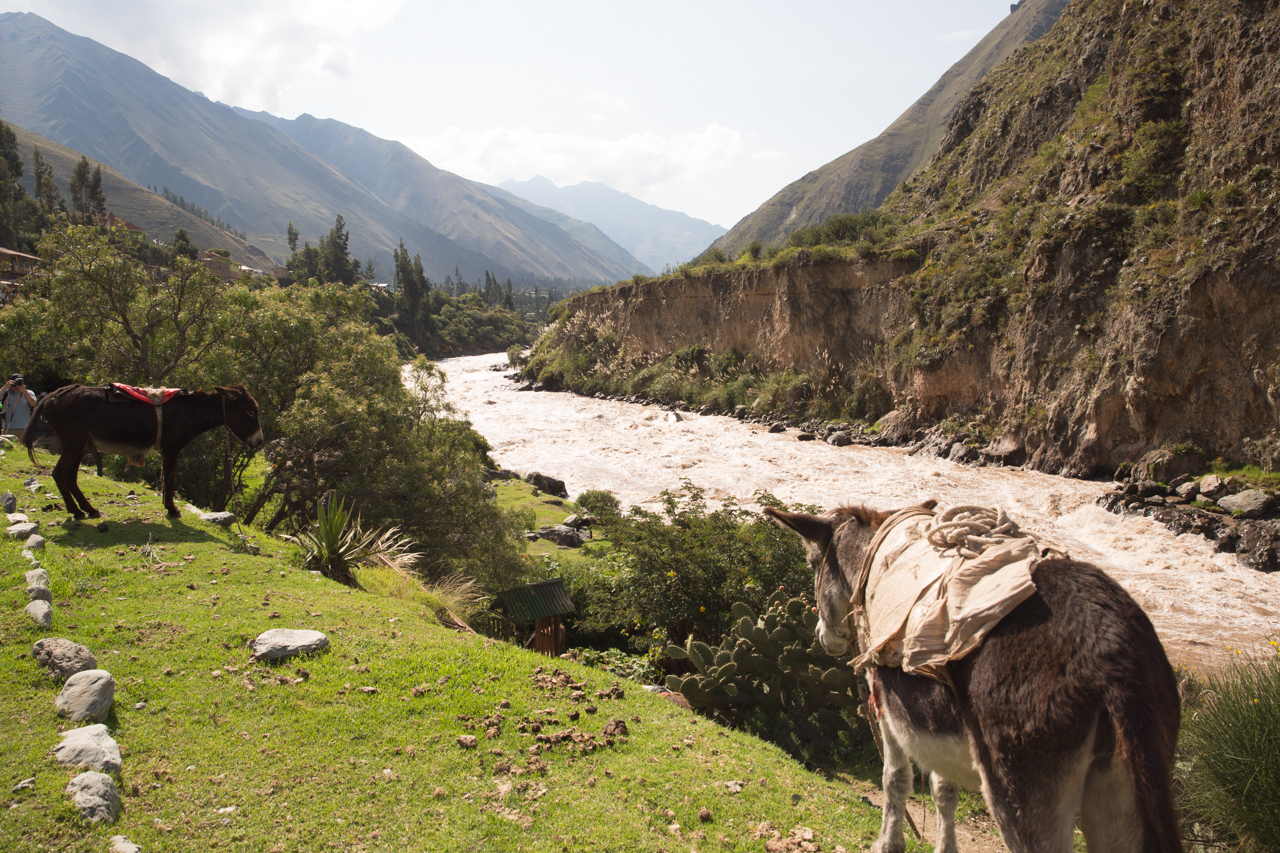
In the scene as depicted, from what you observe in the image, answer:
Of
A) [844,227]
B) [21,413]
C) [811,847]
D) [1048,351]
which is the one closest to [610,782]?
[811,847]

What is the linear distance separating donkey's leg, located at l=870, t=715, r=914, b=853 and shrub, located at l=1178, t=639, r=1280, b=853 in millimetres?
2103

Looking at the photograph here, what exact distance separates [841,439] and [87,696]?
26.7m

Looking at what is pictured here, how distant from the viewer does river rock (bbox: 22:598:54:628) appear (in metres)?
4.75

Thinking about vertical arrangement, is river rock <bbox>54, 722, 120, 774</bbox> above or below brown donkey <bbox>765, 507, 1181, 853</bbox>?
below

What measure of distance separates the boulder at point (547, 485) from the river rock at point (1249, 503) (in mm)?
17284

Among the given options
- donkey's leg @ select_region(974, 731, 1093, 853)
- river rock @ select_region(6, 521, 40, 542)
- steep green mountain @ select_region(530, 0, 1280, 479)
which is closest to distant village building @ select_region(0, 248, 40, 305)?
river rock @ select_region(6, 521, 40, 542)

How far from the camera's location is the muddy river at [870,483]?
11211 mm

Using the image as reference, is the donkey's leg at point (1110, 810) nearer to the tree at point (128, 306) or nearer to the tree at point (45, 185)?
the tree at point (128, 306)

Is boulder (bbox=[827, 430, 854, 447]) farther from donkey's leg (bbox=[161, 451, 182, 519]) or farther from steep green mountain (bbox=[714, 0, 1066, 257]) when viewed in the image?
steep green mountain (bbox=[714, 0, 1066, 257])

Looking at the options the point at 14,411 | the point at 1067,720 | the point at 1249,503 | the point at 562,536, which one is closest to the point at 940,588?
the point at 1067,720

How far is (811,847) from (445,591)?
6.53 metres

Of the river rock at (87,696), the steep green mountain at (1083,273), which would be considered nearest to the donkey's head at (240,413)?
the river rock at (87,696)

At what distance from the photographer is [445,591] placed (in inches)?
352

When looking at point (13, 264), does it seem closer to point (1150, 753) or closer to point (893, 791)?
point (893, 791)
